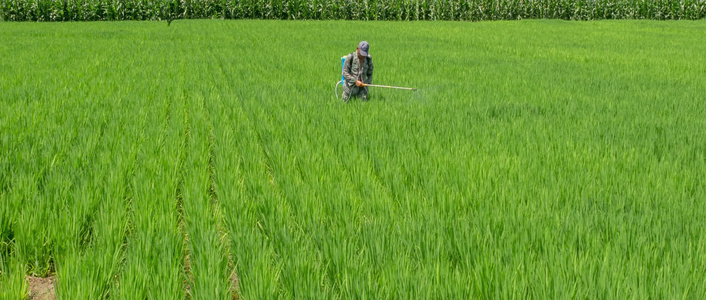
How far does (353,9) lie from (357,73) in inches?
1277

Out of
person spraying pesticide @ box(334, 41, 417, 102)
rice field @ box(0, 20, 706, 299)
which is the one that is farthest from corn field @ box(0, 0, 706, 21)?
A: person spraying pesticide @ box(334, 41, 417, 102)

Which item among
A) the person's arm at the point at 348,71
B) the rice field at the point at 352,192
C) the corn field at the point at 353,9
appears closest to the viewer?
the rice field at the point at 352,192

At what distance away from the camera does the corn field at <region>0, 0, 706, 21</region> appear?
34000 mm

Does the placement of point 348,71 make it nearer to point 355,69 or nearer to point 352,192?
point 355,69

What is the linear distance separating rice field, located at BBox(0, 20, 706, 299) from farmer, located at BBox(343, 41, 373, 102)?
30 centimetres

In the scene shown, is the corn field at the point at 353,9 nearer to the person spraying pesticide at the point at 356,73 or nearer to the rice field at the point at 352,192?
the rice field at the point at 352,192

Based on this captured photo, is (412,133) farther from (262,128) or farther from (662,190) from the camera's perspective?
(662,190)

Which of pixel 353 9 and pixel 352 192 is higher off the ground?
pixel 353 9

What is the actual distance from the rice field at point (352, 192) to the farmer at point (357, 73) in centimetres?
30

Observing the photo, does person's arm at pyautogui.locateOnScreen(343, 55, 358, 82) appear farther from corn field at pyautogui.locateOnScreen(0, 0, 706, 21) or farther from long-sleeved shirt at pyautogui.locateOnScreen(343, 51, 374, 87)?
corn field at pyautogui.locateOnScreen(0, 0, 706, 21)

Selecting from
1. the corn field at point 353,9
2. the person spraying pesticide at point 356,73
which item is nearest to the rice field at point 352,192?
the person spraying pesticide at point 356,73

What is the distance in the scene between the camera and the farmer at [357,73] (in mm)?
7070

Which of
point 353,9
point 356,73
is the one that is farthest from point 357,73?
point 353,9

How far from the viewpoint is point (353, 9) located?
38406 millimetres
